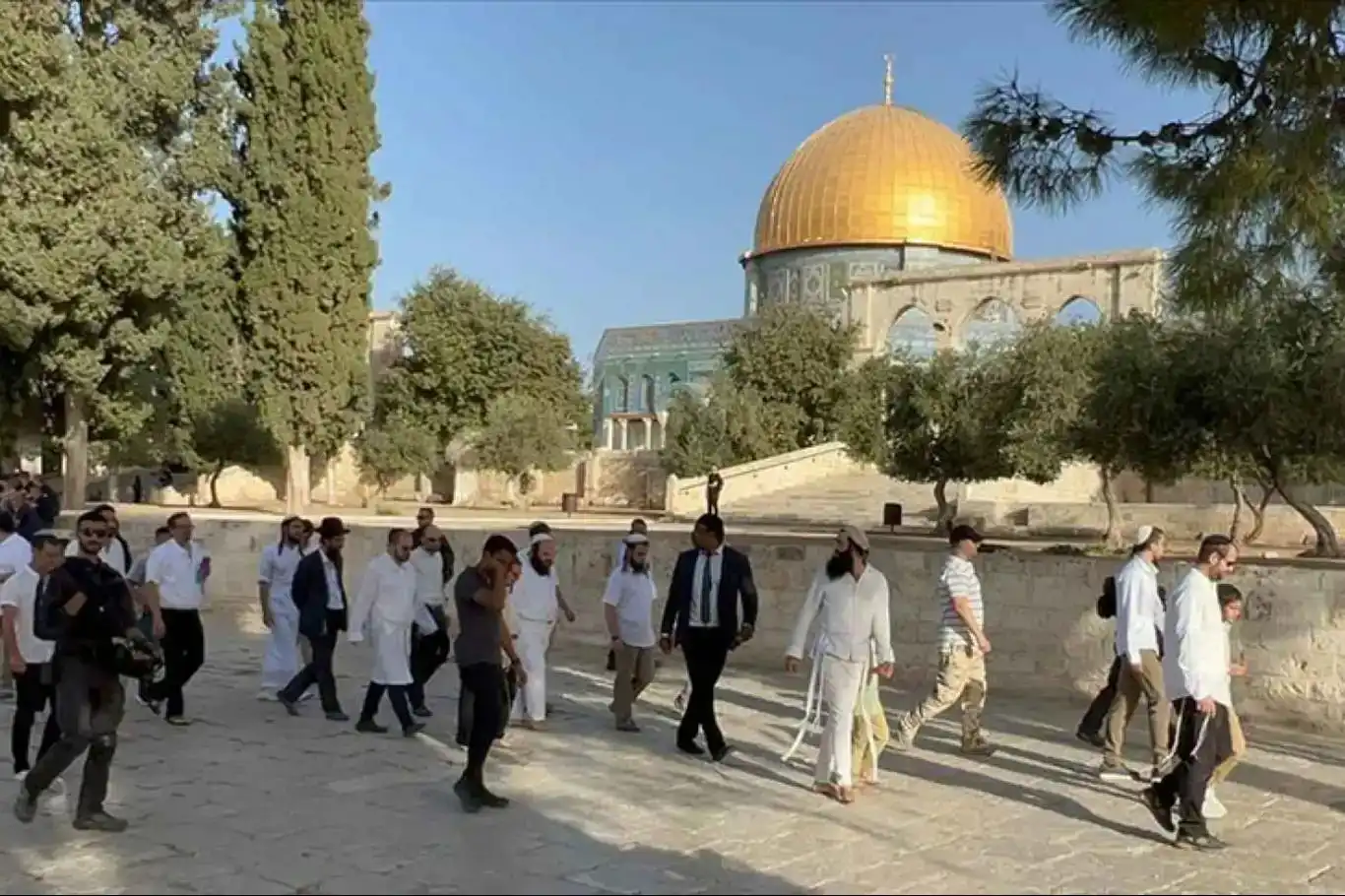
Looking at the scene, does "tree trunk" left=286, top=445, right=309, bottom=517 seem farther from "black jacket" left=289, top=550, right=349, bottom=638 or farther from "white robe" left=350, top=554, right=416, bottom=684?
"white robe" left=350, top=554, right=416, bottom=684

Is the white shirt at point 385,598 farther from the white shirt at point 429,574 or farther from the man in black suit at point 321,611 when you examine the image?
the white shirt at point 429,574

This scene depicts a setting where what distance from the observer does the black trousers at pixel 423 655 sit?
9070mm

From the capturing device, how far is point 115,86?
2117 centimetres

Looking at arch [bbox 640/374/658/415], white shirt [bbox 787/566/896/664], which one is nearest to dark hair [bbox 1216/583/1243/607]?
white shirt [bbox 787/566/896/664]

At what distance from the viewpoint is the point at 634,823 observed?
6.20 meters

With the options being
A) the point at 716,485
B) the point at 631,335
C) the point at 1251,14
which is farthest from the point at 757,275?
the point at 1251,14

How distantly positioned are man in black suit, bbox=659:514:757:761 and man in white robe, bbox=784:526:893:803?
86 cm

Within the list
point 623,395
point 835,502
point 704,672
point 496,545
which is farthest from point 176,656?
point 623,395

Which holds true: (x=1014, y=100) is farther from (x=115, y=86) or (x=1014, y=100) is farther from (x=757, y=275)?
(x=757, y=275)

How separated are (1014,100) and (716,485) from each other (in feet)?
68.5

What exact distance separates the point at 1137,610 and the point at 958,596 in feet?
3.32


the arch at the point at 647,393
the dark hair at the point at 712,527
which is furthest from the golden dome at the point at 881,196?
the dark hair at the point at 712,527

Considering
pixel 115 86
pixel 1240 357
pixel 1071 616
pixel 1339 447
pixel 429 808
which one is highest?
pixel 115 86

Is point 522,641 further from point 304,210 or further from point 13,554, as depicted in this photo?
point 304,210
